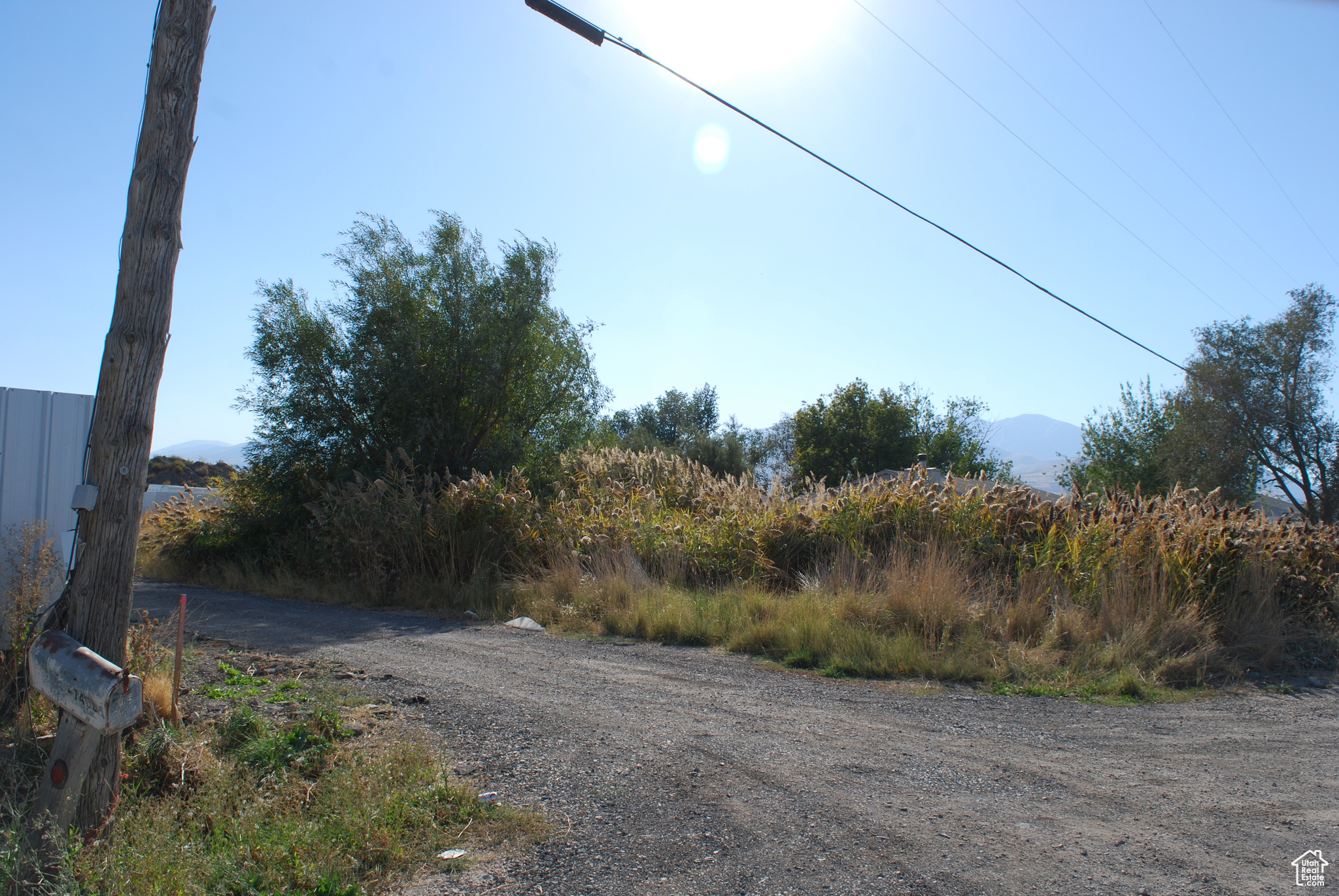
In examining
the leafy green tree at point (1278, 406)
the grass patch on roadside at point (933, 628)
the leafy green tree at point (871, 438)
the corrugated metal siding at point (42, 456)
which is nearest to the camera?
the corrugated metal siding at point (42, 456)

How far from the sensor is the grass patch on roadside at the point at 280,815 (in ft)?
9.97

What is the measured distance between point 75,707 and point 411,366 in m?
12.2

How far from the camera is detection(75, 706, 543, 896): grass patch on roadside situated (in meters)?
3.04

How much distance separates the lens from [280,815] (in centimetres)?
357

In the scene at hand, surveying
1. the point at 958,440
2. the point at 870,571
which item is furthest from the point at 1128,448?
Answer: the point at 870,571

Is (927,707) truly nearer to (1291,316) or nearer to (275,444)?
(275,444)

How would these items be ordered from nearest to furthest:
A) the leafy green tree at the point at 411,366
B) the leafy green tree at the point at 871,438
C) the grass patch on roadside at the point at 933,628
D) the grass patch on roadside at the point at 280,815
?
the grass patch on roadside at the point at 280,815 → the grass patch on roadside at the point at 933,628 → the leafy green tree at the point at 411,366 → the leafy green tree at the point at 871,438

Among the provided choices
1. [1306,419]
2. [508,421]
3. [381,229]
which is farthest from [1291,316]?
[381,229]

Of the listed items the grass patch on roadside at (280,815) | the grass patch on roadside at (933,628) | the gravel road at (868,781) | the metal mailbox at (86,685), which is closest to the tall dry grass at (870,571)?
A: the grass patch on roadside at (933,628)

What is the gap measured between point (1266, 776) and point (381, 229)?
1655 centimetres

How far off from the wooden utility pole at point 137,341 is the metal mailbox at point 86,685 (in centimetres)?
23

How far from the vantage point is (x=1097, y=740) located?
4945mm

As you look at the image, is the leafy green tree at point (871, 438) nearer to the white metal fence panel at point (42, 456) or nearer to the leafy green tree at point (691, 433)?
the leafy green tree at point (691, 433)

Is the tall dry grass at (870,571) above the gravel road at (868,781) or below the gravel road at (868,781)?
above
